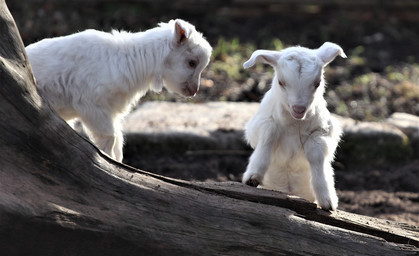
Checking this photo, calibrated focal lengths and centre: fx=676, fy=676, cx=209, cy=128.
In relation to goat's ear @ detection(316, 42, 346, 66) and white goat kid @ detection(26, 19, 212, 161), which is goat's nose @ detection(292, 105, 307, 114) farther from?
white goat kid @ detection(26, 19, 212, 161)

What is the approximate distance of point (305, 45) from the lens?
1008cm

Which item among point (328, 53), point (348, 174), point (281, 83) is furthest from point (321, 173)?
point (348, 174)

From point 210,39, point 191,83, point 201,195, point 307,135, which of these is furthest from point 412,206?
point 210,39

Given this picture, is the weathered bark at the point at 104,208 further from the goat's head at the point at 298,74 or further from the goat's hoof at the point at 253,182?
the goat's head at the point at 298,74

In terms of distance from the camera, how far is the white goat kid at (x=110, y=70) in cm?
461

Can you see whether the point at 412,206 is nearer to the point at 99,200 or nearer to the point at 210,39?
the point at 99,200

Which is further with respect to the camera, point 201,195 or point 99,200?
point 201,195

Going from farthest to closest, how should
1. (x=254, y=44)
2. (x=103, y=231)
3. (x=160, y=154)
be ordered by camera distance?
(x=254, y=44), (x=160, y=154), (x=103, y=231)

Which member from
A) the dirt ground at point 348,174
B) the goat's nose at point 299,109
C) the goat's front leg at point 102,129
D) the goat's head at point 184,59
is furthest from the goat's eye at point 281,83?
the dirt ground at point 348,174

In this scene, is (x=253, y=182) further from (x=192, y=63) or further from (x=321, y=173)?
(x=192, y=63)

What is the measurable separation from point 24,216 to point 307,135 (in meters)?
2.04

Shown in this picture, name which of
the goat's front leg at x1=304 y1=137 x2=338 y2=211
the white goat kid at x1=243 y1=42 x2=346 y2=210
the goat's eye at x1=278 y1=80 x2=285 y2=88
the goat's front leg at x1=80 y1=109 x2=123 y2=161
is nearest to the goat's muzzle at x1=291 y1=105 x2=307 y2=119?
the white goat kid at x1=243 y1=42 x2=346 y2=210

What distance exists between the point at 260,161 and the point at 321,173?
415 mm

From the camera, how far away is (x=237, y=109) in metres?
7.64
